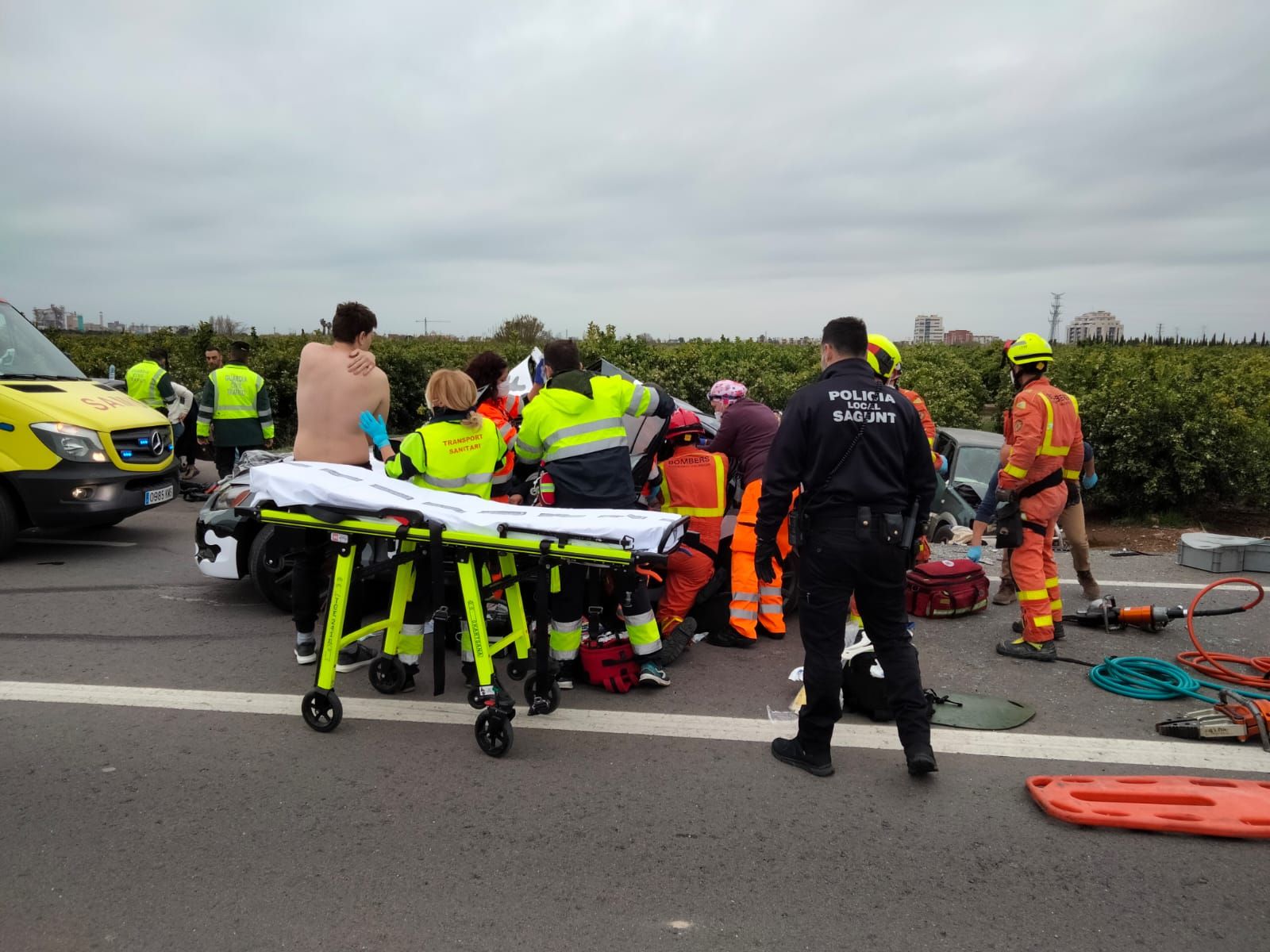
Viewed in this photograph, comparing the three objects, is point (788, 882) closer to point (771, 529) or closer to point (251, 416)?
point (771, 529)

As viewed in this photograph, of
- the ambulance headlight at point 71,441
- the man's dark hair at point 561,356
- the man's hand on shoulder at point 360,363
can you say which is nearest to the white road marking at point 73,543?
the ambulance headlight at point 71,441

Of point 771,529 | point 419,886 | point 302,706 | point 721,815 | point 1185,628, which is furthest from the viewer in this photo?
point 1185,628

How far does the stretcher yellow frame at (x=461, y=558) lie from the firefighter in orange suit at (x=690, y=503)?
1.41 meters

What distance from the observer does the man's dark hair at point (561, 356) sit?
16.9 ft

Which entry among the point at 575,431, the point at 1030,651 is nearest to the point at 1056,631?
the point at 1030,651

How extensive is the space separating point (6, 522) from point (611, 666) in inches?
227

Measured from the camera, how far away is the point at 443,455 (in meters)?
4.75

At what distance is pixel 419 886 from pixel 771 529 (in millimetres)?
2005

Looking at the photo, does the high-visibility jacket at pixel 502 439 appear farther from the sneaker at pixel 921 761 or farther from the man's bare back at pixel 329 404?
the sneaker at pixel 921 761

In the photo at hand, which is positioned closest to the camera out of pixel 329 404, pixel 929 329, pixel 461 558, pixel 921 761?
pixel 921 761

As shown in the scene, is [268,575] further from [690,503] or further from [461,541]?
[690,503]

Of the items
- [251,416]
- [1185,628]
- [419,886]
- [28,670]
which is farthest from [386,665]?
[251,416]

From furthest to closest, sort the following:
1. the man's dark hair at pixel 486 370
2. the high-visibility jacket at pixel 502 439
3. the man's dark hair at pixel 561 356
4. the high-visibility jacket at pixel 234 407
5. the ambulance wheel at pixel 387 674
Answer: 1. the high-visibility jacket at pixel 234 407
2. the man's dark hair at pixel 486 370
3. the high-visibility jacket at pixel 502 439
4. the man's dark hair at pixel 561 356
5. the ambulance wheel at pixel 387 674

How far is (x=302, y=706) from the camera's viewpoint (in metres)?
4.36
